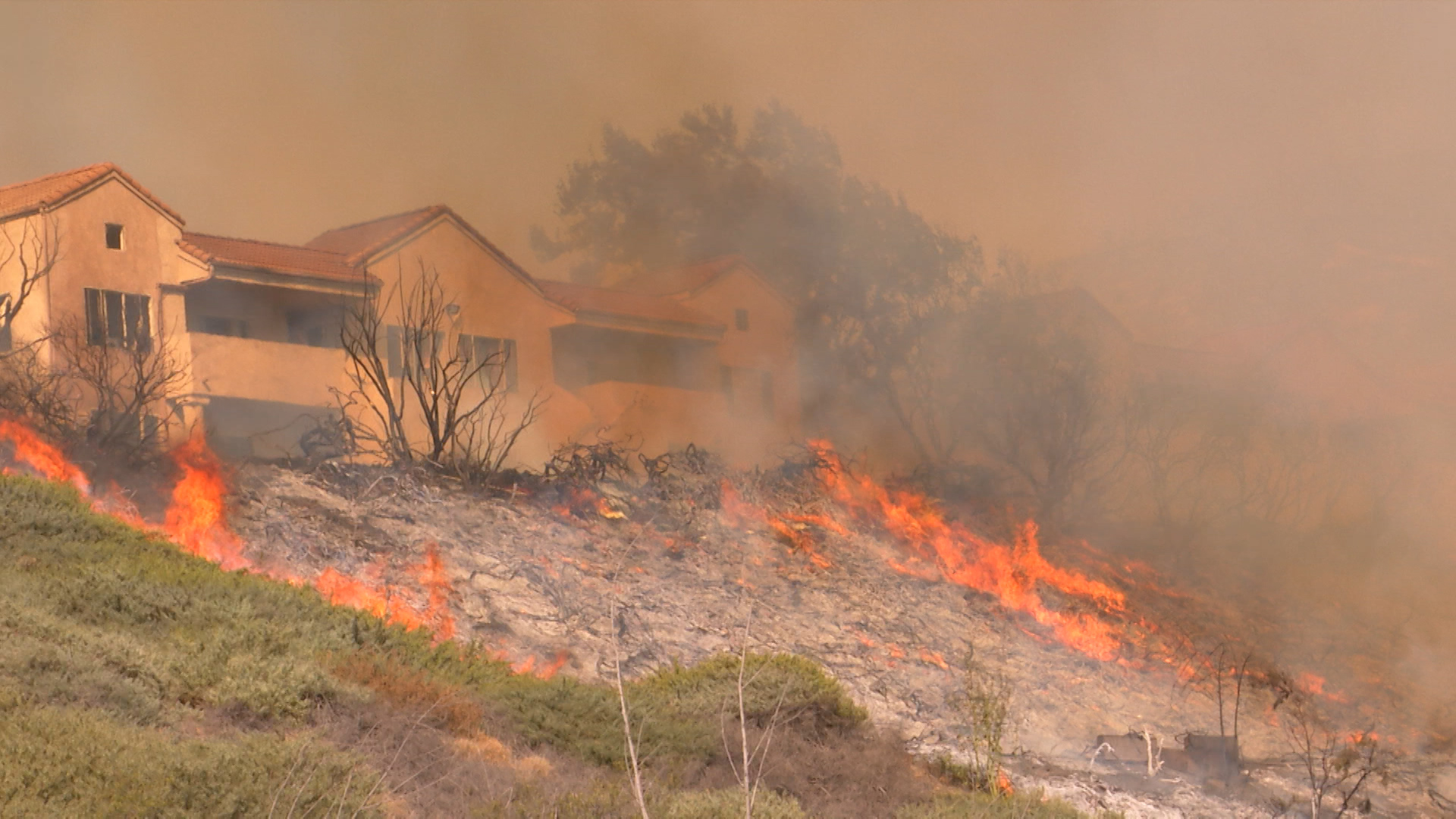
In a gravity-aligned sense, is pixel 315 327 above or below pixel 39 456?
above

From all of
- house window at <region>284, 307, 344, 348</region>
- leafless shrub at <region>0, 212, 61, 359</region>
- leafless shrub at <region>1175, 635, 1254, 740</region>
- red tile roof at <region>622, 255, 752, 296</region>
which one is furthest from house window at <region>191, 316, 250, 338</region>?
leafless shrub at <region>1175, 635, 1254, 740</region>

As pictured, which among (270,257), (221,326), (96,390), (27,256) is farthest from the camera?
(270,257)

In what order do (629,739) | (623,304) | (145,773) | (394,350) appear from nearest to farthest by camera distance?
(629,739)
(145,773)
(394,350)
(623,304)

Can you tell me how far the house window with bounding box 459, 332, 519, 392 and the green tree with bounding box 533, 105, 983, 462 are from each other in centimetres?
890

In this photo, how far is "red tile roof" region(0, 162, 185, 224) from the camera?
21891 mm

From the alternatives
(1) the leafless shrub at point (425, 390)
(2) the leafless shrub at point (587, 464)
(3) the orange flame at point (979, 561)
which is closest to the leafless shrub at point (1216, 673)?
(3) the orange flame at point (979, 561)

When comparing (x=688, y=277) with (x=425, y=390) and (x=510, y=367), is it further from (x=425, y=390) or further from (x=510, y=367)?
(x=425, y=390)

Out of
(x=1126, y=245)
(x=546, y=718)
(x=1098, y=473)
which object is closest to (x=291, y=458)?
(x=546, y=718)

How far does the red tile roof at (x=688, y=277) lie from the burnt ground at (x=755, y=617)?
10050 mm

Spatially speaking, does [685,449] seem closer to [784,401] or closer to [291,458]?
[784,401]

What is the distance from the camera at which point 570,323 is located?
28.8 m

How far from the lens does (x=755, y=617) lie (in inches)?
787

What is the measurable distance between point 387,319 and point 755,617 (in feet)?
33.0

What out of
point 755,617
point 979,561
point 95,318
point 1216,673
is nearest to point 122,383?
point 95,318
